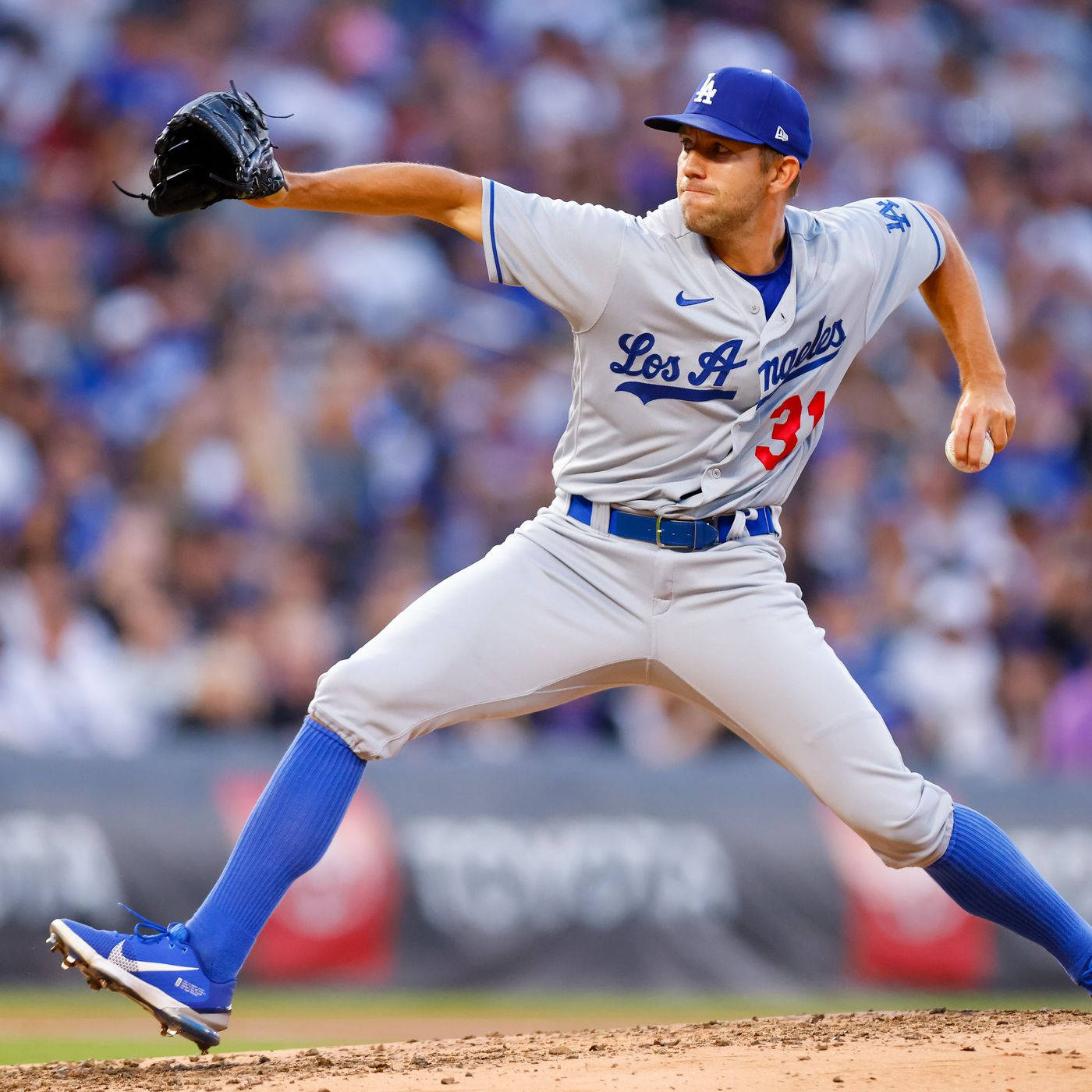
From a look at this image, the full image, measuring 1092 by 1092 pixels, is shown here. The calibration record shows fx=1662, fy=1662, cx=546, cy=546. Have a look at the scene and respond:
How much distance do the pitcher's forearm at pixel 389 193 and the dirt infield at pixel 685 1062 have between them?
1724 mm

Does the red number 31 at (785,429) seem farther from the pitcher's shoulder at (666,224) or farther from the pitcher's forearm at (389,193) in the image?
the pitcher's forearm at (389,193)

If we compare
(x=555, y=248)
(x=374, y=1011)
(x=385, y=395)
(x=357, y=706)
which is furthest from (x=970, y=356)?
(x=385, y=395)

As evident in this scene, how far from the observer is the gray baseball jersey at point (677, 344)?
3398 mm

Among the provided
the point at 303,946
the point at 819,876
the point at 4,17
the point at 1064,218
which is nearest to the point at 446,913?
the point at 303,946

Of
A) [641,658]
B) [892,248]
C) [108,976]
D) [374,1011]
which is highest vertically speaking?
[892,248]

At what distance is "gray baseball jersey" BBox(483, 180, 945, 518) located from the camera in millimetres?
3398

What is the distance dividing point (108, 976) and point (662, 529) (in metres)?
1.43

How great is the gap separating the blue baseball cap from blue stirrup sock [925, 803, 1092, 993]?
4.97 ft

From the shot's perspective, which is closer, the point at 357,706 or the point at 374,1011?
the point at 357,706

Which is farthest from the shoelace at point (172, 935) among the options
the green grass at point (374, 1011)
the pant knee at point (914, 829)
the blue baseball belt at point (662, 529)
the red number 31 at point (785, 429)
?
the green grass at point (374, 1011)

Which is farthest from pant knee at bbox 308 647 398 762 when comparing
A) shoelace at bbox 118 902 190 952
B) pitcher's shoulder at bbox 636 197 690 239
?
pitcher's shoulder at bbox 636 197 690 239

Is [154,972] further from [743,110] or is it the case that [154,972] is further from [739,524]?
[743,110]

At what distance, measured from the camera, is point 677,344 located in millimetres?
3445

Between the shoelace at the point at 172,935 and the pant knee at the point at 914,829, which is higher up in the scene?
the pant knee at the point at 914,829
